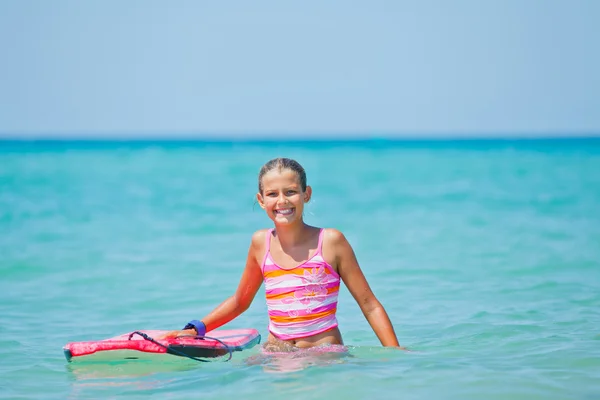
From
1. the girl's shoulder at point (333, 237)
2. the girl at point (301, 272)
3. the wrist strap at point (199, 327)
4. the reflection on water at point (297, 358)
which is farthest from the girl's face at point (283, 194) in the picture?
the wrist strap at point (199, 327)

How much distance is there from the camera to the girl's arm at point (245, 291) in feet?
15.5

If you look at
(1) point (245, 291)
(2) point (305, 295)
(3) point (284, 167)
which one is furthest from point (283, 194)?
(1) point (245, 291)

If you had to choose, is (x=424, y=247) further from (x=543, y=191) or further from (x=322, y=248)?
(x=543, y=191)

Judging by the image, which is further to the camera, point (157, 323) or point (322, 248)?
point (157, 323)

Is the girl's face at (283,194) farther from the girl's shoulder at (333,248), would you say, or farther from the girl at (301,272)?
the girl's shoulder at (333,248)

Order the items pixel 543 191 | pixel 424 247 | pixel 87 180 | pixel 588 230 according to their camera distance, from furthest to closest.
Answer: pixel 87 180, pixel 543 191, pixel 588 230, pixel 424 247

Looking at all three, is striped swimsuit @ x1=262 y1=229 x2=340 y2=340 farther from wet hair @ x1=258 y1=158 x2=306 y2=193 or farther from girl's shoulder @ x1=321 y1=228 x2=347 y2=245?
wet hair @ x1=258 y1=158 x2=306 y2=193

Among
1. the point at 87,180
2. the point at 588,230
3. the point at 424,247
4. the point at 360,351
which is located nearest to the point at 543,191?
the point at 588,230

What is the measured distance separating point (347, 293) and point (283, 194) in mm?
3516

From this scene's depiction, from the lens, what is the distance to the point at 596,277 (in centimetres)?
→ 816

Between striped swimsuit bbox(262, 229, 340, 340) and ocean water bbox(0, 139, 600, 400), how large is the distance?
176 millimetres

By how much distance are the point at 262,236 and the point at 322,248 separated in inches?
13.9

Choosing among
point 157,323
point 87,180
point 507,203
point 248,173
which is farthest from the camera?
point 248,173

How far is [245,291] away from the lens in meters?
4.80
